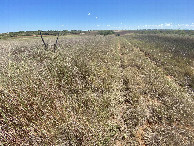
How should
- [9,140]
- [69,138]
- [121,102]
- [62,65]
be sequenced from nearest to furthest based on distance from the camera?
[9,140] → [69,138] → [121,102] → [62,65]

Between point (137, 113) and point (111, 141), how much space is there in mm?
1361

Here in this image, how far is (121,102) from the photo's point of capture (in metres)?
4.23

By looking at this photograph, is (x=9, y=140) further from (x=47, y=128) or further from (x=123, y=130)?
(x=123, y=130)

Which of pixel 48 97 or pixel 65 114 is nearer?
pixel 65 114

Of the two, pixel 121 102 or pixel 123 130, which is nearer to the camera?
pixel 123 130

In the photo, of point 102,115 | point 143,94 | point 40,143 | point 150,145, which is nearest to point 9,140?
point 40,143

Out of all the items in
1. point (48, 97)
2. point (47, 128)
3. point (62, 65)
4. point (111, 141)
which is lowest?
point (111, 141)

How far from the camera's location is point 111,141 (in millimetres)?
2625

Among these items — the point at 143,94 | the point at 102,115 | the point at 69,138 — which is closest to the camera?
the point at 69,138

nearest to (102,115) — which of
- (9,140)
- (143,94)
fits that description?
(9,140)

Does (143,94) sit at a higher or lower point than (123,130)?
higher

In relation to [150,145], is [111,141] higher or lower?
higher

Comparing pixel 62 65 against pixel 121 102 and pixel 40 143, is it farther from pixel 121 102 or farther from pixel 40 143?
pixel 40 143

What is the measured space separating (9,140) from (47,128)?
68 centimetres
